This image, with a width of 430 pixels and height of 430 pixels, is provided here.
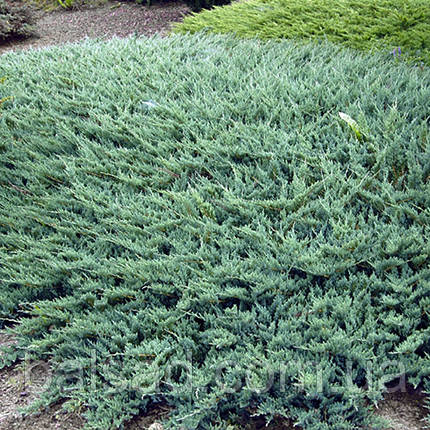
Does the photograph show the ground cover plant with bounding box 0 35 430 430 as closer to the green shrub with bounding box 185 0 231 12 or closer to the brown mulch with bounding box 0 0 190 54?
the brown mulch with bounding box 0 0 190 54

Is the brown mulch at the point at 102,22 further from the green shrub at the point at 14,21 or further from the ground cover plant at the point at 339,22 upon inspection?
the ground cover plant at the point at 339,22

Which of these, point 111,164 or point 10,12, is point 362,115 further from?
point 10,12

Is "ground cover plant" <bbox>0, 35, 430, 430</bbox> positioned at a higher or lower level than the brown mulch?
lower

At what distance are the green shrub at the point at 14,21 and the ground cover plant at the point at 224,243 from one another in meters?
4.43

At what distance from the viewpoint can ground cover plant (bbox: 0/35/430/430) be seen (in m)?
2.12

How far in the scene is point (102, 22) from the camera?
843cm

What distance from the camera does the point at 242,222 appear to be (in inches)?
108

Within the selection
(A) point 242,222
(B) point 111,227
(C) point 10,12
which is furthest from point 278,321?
(C) point 10,12

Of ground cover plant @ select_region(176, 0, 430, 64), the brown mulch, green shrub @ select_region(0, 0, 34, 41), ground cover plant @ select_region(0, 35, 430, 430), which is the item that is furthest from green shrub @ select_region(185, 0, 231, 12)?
ground cover plant @ select_region(0, 35, 430, 430)

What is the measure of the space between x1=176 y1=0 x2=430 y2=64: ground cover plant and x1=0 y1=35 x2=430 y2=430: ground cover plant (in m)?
0.79

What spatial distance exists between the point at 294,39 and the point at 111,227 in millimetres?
3247

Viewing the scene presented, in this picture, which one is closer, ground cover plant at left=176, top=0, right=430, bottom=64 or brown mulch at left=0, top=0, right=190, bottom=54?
ground cover plant at left=176, top=0, right=430, bottom=64

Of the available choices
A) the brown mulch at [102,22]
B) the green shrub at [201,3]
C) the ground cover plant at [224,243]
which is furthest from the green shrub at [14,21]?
the ground cover plant at [224,243]

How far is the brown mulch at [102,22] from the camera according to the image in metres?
7.86
